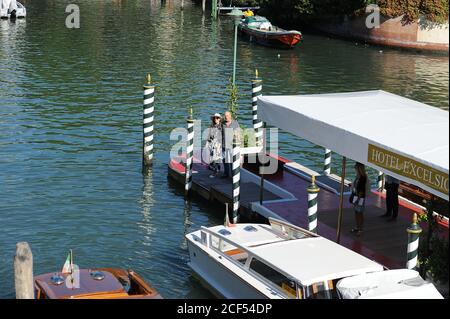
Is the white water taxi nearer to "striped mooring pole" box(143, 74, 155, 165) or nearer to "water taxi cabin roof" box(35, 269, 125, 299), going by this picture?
"water taxi cabin roof" box(35, 269, 125, 299)

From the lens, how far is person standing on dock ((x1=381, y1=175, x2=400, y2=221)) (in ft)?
62.1

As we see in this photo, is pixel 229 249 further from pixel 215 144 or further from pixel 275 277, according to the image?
pixel 215 144

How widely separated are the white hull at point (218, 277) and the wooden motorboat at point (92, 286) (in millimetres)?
1639

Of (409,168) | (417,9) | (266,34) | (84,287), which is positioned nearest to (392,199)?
(409,168)

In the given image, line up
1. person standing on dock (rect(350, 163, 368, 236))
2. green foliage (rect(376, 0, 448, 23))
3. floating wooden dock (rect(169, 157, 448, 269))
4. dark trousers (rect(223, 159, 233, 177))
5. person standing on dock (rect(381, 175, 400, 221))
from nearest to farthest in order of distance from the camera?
floating wooden dock (rect(169, 157, 448, 269)), person standing on dock (rect(350, 163, 368, 236)), person standing on dock (rect(381, 175, 400, 221)), dark trousers (rect(223, 159, 233, 177)), green foliage (rect(376, 0, 448, 23))

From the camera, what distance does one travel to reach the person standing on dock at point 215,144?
22719 millimetres

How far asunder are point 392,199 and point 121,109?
16928 millimetres

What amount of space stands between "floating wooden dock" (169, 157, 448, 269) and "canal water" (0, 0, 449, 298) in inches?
25.4

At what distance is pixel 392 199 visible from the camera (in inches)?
754

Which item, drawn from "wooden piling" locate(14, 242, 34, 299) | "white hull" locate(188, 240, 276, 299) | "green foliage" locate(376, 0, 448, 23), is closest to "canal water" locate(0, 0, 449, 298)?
"white hull" locate(188, 240, 276, 299)

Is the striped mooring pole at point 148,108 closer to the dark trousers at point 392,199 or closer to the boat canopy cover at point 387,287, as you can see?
the dark trousers at point 392,199

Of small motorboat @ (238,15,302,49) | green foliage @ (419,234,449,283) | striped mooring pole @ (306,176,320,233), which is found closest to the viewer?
green foliage @ (419,234,449,283)

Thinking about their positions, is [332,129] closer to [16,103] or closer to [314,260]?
[314,260]

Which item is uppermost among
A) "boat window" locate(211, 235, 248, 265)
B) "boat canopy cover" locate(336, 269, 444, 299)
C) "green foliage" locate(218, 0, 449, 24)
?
"green foliage" locate(218, 0, 449, 24)
